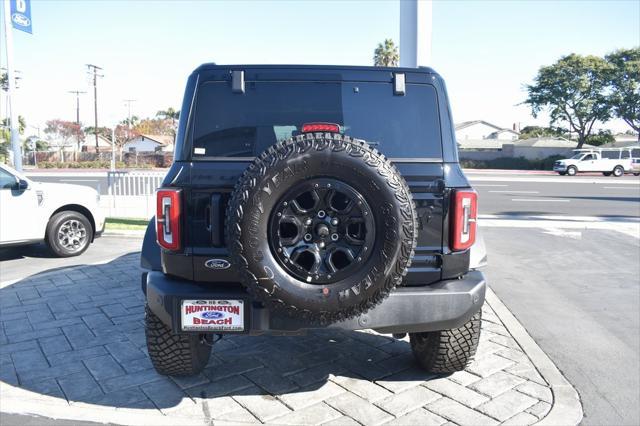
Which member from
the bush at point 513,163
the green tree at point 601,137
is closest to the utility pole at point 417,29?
the bush at point 513,163

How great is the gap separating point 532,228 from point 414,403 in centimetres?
882

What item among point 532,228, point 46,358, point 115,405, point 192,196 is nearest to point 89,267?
point 46,358

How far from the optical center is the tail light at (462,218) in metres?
3.07

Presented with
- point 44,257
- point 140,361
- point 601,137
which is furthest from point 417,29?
point 601,137

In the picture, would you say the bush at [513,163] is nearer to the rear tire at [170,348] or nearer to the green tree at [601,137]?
the green tree at [601,137]

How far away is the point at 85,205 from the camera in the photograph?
7926 millimetres

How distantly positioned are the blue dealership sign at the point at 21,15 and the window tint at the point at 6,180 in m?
6.37

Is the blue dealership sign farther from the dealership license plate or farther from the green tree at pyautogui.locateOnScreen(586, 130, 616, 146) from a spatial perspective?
the green tree at pyautogui.locateOnScreen(586, 130, 616, 146)

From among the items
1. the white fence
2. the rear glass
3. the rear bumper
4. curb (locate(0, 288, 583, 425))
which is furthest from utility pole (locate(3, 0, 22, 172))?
the rear bumper

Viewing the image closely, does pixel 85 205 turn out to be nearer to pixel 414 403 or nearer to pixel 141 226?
pixel 141 226

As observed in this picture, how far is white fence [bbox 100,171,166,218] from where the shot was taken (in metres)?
11.4

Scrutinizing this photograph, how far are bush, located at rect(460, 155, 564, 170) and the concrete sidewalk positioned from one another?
4171cm

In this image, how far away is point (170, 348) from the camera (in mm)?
3455

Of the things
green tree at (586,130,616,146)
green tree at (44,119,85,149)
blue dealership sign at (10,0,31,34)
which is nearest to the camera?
blue dealership sign at (10,0,31,34)
